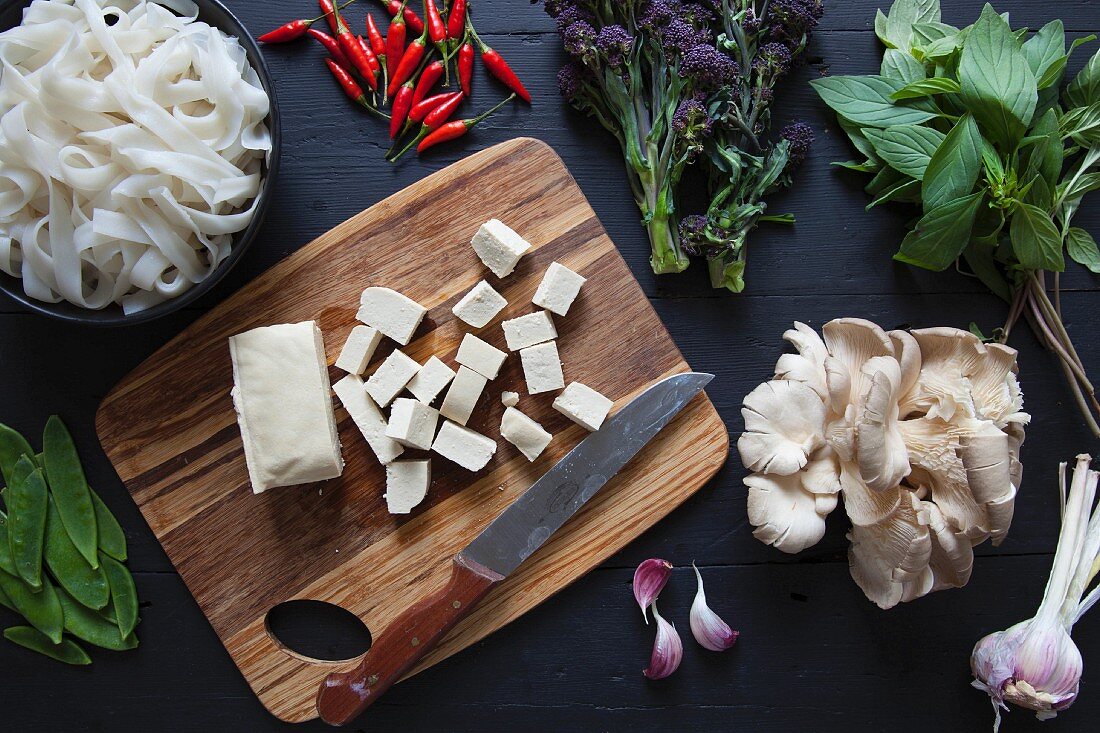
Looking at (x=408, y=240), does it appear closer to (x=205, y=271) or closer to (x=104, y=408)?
(x=205, y=271)

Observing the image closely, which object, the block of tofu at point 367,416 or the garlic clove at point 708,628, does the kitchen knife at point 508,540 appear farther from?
the garlic clove at point 708,628

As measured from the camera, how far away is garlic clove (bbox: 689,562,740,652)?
2.58 m

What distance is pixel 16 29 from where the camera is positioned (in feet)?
6.89

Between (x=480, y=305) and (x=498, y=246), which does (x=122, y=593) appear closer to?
(x=480, y=305)

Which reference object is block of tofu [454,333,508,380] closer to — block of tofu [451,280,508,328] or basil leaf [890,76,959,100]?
block of tofu [451,280,508,328]

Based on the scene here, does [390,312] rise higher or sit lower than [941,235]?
lower

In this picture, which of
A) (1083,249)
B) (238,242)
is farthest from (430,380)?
(1083,249)

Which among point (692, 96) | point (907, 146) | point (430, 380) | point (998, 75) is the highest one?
point (998, 75)

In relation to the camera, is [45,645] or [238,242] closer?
[238,242]

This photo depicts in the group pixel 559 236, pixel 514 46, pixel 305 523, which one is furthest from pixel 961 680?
pixel 514 46

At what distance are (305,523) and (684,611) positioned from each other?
139cm

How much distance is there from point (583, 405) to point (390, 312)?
72cm

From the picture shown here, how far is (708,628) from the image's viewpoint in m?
2.58

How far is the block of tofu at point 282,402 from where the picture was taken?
2365mm
